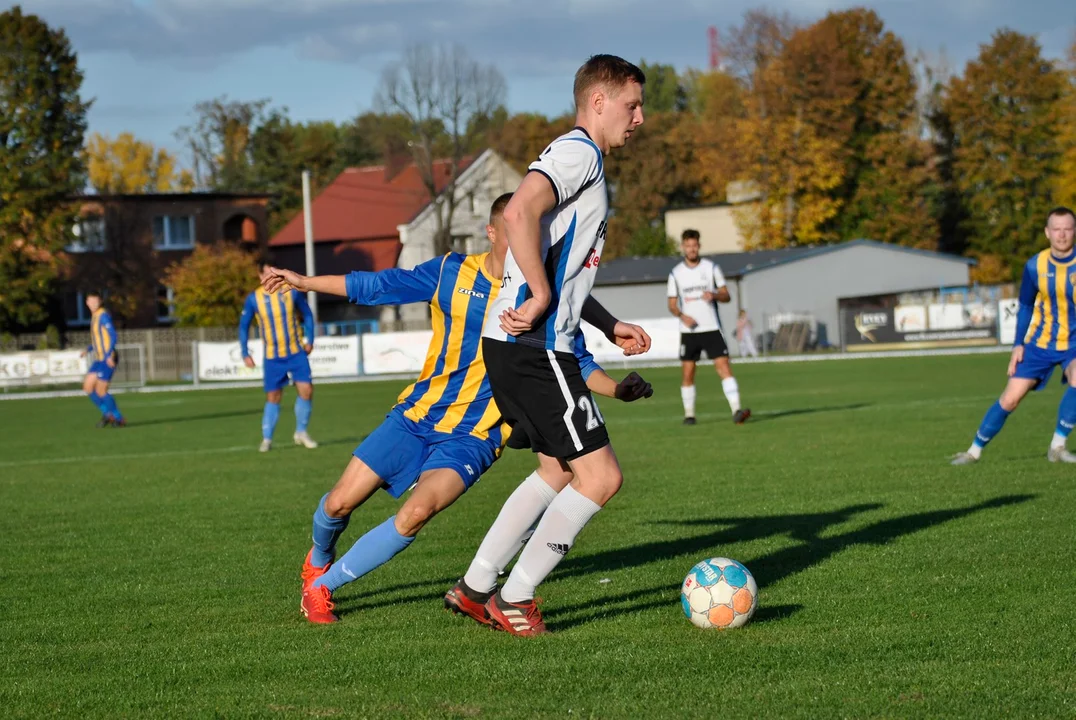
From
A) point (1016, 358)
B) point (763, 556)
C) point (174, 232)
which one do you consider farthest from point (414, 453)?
point (174, 232)

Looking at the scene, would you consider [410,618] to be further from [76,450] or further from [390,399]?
[390,399]

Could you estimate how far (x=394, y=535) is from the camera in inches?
217

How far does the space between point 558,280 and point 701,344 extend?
11.2 meters

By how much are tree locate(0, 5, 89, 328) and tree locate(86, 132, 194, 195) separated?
21.4 metres

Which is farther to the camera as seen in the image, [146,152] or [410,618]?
[146,152]

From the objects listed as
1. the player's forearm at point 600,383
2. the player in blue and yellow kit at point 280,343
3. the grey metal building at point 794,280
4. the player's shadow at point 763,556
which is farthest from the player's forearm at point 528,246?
the grey metal building at point 794,280

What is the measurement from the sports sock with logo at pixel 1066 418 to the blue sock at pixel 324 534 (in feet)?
23.1

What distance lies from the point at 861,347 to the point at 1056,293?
32.2 m

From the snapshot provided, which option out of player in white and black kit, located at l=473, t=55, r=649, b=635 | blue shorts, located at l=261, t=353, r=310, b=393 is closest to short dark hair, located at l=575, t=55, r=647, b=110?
player in white and black kit, located at l=473, t=55, r=649, b=635

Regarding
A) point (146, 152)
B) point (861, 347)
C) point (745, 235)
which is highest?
point (146, 152)

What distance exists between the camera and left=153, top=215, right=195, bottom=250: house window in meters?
56.2

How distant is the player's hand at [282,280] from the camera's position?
552 cm

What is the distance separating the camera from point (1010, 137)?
62.2m

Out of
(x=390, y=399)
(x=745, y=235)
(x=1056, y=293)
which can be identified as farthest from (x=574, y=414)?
(x=745, y=235)
